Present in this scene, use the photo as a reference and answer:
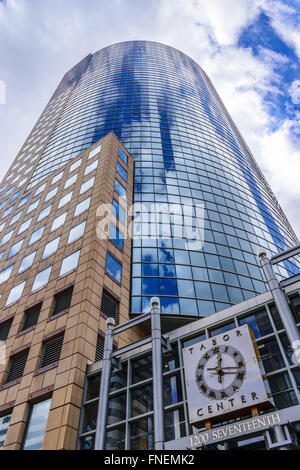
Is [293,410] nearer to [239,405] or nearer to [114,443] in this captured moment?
[239,405]

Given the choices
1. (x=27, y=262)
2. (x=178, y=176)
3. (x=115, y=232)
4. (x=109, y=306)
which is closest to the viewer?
(x=109, y=306)

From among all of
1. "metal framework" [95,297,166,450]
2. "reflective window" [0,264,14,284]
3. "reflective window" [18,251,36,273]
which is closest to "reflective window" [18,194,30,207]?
"reflective window" [0,264,14,284]

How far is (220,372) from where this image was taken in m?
17.7

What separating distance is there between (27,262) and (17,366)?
39.7 feet

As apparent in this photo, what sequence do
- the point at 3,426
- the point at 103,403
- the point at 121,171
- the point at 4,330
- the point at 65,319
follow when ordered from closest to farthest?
1. the point at 103,403
2. the point at 3,426
3. the point at 65,319
4. the point at 4,330
5. the point at 121,171

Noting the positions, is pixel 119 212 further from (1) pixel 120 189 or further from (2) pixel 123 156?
(2) pixel 123 156

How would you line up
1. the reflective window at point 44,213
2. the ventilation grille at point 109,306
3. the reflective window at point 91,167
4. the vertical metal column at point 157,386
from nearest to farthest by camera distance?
the vertical metal column at point 157,386 → the ventilation grille at point 109,306 → the reflective window at point 44,213 → the reflective window at point 91,167

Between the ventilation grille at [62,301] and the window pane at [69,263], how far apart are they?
6.54ft

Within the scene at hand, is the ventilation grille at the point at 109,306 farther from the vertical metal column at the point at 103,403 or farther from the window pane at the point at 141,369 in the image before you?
the vertical metal column at the point at 103,403

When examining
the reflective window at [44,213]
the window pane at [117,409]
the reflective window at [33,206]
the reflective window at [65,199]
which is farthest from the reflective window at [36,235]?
the window pane at [117,409]

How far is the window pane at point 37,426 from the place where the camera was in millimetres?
21523

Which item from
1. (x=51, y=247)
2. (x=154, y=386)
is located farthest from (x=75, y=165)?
(x=154, y=386)

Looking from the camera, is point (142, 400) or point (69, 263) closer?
point (142, 400)

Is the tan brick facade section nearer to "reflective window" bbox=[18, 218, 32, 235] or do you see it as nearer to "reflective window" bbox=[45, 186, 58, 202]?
"reflective window" bbox=[18, 218, 32, 235]
